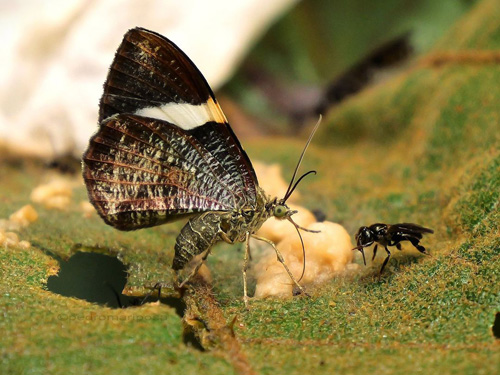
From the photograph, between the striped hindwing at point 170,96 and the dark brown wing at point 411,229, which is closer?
the dark brown wing at point 411,229

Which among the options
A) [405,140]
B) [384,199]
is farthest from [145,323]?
[405,140]

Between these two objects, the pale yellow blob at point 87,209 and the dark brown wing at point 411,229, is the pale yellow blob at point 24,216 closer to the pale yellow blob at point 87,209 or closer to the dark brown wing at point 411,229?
the pale yellow blob at point 87,209

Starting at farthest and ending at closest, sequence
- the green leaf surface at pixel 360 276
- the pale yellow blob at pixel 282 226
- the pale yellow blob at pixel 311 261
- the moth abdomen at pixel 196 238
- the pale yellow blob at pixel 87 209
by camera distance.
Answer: the pale yellow blob at pixel 87 209 → the pale yellow blob at pixel 282 226 → the moth abdomen at pixel 196 238 → the pale yellow blob at pixel 311 261 → the green leaf surface at pixel 360 276

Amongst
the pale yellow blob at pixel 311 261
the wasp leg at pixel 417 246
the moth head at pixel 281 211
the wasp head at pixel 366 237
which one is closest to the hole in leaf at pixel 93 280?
the pale yellow blob at pixel 311 261

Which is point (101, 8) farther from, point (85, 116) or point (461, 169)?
point (461, 169)

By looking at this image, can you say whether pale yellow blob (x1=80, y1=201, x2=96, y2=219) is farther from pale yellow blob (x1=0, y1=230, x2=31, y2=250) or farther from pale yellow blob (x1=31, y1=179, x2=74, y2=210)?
pale yellow blob (x1=0, y1=230, x2=31, y2=250)

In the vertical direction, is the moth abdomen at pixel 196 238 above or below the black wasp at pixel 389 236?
below

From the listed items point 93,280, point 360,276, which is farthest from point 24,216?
point 360,276

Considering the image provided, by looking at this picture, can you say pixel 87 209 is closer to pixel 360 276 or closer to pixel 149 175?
pixel 149 175
